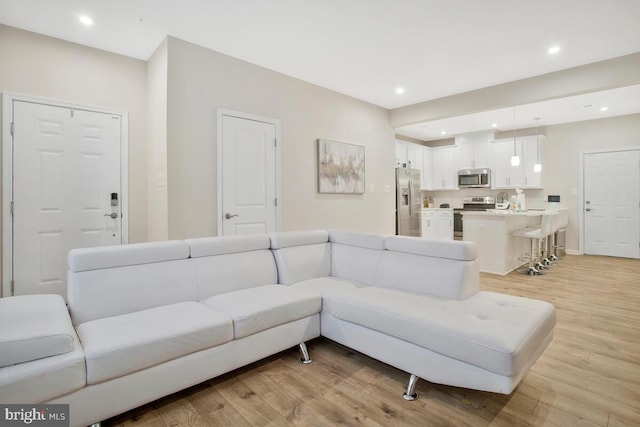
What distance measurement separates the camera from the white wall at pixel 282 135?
3.31m

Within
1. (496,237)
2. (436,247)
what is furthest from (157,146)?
(496,237)

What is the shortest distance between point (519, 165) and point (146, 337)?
7.53 metres

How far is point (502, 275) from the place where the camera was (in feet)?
15.8

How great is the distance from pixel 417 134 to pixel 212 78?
5.46 meters

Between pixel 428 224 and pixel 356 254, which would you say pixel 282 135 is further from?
pixel 428 224

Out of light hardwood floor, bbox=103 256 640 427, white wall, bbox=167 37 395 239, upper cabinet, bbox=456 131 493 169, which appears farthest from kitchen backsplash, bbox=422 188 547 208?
light hardwood floor, bbox=103 256 640 427

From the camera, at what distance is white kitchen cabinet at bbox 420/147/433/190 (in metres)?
8.11

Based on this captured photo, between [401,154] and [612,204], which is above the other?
[401,154]

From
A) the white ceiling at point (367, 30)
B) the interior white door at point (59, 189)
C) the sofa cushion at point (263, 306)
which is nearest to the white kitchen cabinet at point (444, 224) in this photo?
the white ceiling at point (367, 30)

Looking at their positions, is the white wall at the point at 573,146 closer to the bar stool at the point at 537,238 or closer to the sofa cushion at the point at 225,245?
the bar stool at the point at 537,238

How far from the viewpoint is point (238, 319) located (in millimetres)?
1955

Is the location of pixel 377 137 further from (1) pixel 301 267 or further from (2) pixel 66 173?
(2) pixel 66 173

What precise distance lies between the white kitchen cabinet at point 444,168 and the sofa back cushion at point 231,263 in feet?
21.0

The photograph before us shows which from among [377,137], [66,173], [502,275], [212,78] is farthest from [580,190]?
[66,173]
